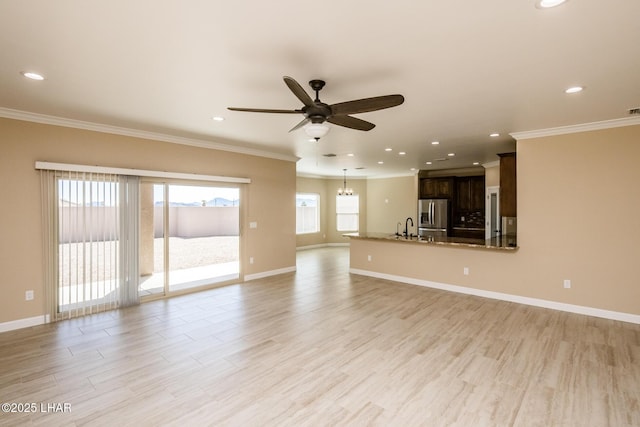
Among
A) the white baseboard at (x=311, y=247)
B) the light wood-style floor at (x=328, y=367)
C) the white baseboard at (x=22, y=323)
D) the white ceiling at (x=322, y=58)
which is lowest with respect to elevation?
the light wood-style floor at (x=328, y=367)

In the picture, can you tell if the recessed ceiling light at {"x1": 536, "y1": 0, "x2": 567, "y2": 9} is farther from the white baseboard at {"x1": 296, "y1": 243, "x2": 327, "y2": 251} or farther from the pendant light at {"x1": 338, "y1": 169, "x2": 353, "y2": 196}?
the white baseboard at {"x1": 296, "y1": 243, "x2": 327, "y2": 251}

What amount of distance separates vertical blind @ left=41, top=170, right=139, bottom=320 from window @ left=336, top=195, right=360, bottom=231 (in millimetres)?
7806

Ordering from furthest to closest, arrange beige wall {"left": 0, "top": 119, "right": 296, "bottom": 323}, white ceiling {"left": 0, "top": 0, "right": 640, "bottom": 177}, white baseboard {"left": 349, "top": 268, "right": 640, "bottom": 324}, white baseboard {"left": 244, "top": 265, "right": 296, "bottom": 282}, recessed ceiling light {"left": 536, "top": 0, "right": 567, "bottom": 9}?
white baseboard {"left": 244, "top": 265, "right": 296, "bottom": 282}, white baseboard {"left": 349, "top": 268, "right": 640, "bottom": 324}, beige wall {"left": 0, "top": 119, "right": 296, "bottom": 323}, white ceiling {"left": 0, "top": 0, "right": 640, "bottom": 177}, recessed ceiling light {"left": 536, "top": 0, "right": 567, "bottom": 9}

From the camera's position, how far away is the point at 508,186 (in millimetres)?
5457

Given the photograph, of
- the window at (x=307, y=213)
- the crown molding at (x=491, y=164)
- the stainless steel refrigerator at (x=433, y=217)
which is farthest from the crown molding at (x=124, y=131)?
the crown molding at (x=491, y=164)

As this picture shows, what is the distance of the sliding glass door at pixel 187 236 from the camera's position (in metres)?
5.01

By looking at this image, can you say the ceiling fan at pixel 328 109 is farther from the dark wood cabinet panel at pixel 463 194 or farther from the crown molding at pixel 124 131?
the dark wood cabinet panel at pixel 463 194

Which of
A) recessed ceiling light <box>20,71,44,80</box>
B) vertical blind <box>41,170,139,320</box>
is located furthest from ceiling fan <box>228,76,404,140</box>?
vertical blind <box>41,170,139,320</box>

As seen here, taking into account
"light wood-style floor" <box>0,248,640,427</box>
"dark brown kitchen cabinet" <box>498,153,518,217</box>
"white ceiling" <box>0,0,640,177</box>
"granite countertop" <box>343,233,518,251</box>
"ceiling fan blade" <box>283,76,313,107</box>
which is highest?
"white ceiling" <box>0,0,640,177</box>

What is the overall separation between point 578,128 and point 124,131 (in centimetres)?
654

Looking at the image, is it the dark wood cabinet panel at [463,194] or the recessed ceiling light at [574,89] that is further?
the dark wood cabinet panel at [463,194]

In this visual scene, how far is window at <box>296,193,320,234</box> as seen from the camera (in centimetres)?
1078

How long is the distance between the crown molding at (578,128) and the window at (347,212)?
7.05 meters

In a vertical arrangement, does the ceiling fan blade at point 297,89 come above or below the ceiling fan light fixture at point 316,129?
above
